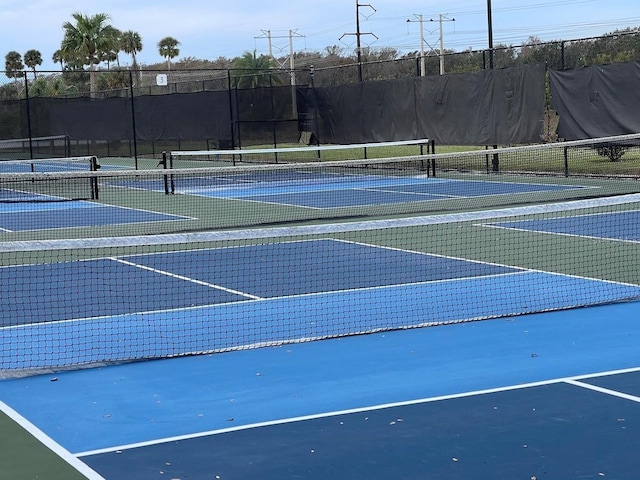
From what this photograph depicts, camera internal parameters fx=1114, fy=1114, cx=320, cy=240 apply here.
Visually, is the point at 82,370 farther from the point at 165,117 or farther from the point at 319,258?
the point at 165,117

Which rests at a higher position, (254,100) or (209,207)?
(254,100)

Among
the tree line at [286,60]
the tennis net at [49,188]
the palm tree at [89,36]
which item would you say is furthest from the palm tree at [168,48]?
the tennis net at [49,188]

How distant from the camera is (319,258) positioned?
12.6 m

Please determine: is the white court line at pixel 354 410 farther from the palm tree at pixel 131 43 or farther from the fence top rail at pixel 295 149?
the palm tree at pixel 131 43

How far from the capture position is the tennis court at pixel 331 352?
5.58 meters

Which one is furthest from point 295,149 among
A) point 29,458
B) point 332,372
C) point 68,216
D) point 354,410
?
point 29,458

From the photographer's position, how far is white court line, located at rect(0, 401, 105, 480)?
5383 millimetres

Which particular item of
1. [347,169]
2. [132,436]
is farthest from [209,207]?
[132,436]

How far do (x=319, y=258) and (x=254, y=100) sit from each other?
68.0 ft

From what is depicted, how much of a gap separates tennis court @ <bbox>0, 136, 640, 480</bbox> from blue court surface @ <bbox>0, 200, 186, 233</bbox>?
12.5 feet

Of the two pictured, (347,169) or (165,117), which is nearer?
(347,169)

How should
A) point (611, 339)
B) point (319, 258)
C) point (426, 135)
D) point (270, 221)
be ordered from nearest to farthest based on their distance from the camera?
point (611, 339) → point (319, 258) → point (270, 221) → point (426, 135)

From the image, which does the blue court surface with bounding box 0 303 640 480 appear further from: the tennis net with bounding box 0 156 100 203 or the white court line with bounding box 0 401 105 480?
the tennis net with bounding box 0 156 100 203

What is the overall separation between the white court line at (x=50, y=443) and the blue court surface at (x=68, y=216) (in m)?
10.8
